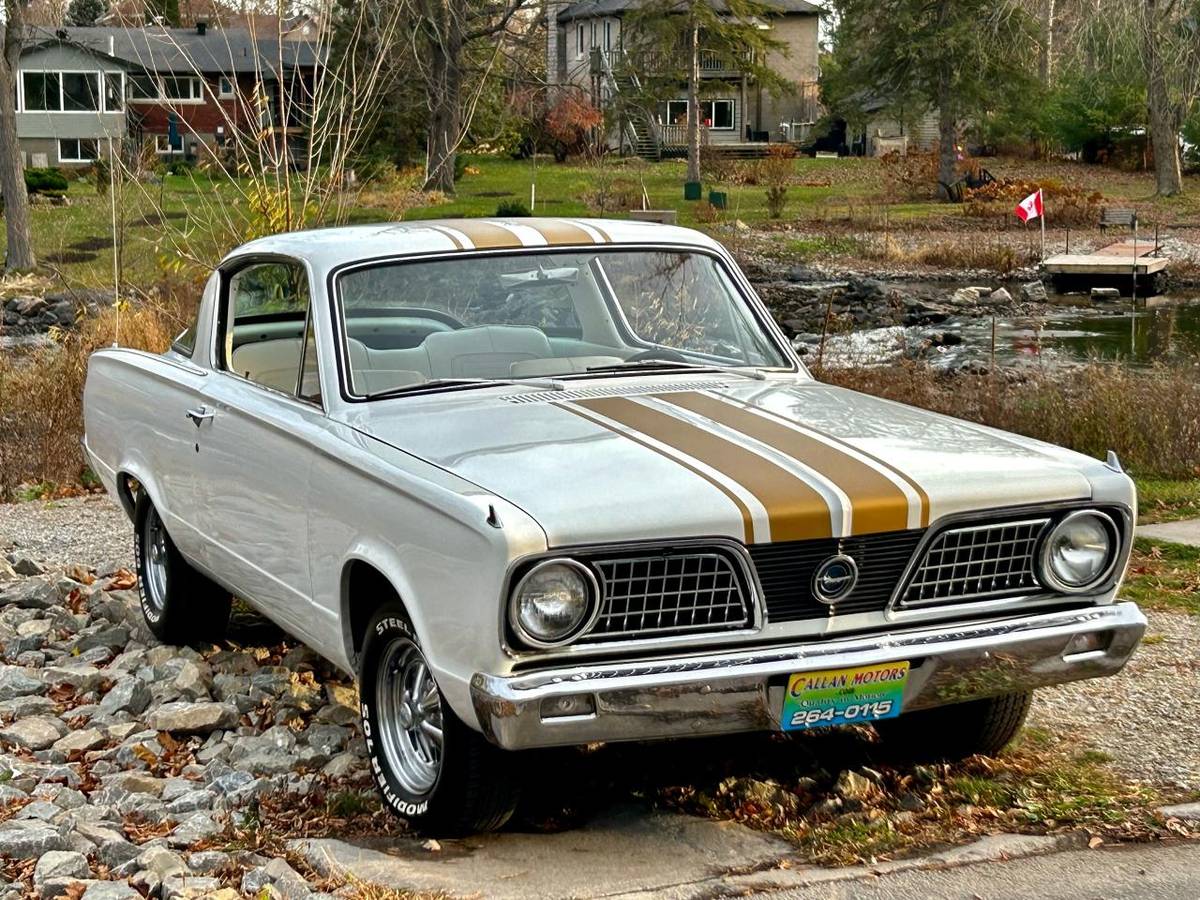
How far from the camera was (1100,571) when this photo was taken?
5.02 m

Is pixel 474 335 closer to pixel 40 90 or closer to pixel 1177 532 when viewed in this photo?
pixel 1177 532

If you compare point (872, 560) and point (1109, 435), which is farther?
point (1109, 435)

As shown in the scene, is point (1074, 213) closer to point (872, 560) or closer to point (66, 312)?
point (66, 312)

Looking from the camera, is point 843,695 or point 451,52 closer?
point 843,695

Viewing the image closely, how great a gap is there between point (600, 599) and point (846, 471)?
2.65ft

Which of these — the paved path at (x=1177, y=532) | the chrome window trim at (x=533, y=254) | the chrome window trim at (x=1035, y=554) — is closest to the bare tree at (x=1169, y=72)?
the paved path at (x=1177, y=532)

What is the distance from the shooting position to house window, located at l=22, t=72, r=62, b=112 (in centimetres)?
6494

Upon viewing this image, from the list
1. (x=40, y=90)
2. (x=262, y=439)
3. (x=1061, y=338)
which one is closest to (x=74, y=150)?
(x=40, y=90)

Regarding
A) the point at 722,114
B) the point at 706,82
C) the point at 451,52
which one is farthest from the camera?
the point at 722,114

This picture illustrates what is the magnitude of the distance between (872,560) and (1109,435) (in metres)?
7.54

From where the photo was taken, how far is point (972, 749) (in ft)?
18.4

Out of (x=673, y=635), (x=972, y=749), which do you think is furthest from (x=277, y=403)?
(x=972, y=749)

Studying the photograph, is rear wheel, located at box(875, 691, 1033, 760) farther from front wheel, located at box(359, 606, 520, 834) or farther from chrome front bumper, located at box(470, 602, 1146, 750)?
front wheel, located at box(359, 606, 520, 834)

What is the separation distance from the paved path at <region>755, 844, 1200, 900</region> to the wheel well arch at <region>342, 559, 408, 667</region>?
4.79ft
